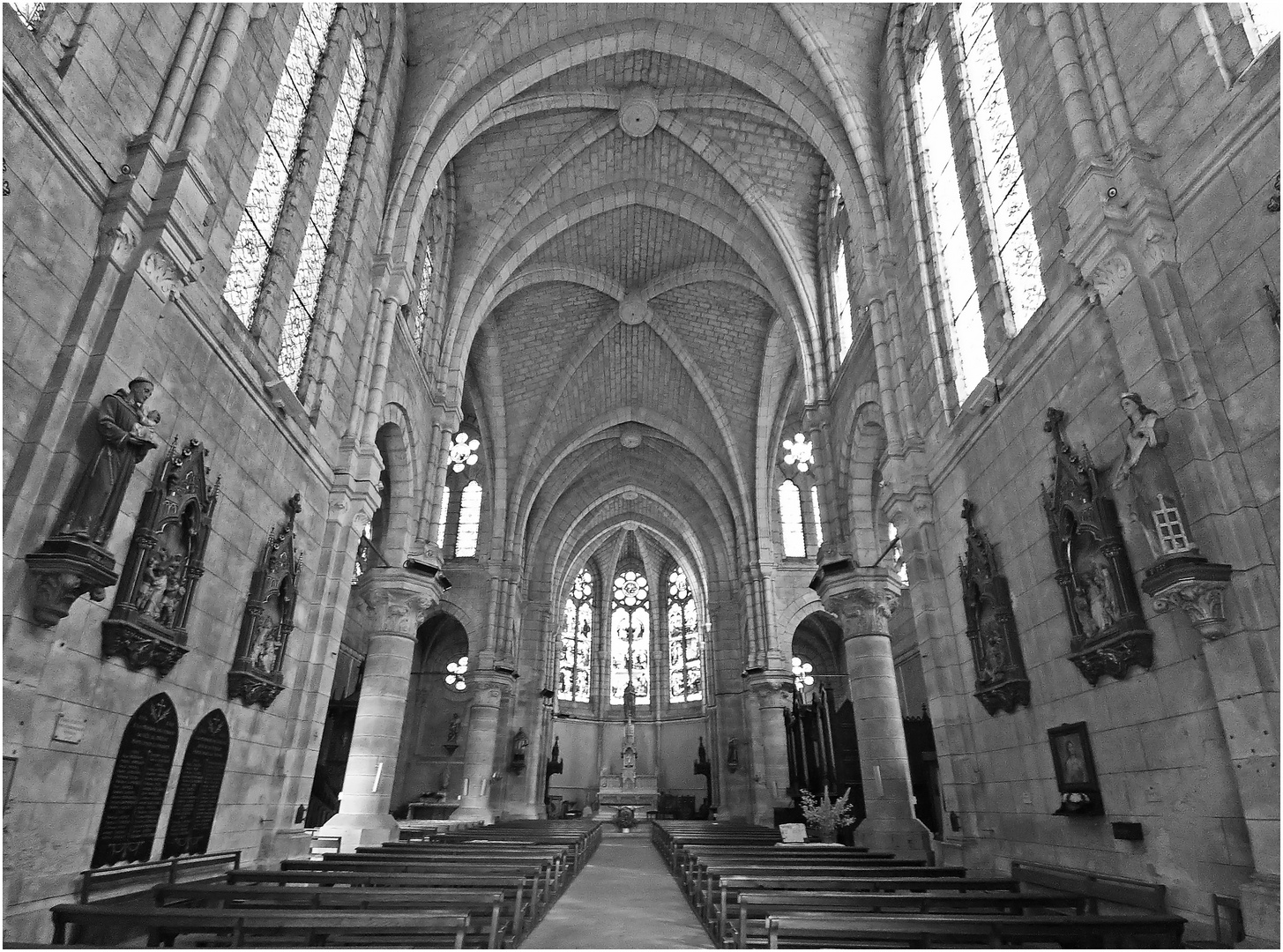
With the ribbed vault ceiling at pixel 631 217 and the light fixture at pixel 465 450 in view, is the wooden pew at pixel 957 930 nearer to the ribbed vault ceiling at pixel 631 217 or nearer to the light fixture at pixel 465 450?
the ribbed vault ceiling at pixel 631 217

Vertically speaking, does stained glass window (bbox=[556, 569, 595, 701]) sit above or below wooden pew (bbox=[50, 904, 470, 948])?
above

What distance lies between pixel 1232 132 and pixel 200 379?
968 centimetres

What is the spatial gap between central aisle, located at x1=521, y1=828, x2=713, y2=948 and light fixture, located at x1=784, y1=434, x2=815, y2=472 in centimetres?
1590

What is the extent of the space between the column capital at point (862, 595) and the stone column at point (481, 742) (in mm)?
12467

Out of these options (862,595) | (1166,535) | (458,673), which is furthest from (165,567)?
(458,673)

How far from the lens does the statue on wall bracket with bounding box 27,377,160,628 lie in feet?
18.0

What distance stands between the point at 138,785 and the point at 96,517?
2.87 meters

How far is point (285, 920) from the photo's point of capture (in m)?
4.82

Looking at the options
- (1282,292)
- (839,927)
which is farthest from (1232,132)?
(839,927)

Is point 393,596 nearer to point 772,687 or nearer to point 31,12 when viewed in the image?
point 31,12

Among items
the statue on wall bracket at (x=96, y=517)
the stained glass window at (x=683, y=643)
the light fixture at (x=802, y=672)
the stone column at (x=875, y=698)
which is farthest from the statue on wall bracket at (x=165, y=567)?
the stained glass window at (x=683, y=643)

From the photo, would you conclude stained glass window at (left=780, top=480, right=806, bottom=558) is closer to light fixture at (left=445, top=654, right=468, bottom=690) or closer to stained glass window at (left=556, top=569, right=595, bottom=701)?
light fixture at (left=445, top=654, right=468, bottom=690)

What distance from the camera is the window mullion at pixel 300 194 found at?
9984 mm

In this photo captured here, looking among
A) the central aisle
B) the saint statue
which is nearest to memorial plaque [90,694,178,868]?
the saint statue
